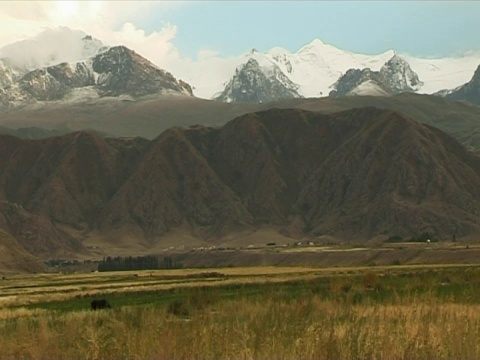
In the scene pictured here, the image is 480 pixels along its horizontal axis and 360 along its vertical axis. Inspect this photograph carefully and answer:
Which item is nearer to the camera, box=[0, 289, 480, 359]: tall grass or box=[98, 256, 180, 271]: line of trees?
box=[0, 289, 480, 359]: tall grass

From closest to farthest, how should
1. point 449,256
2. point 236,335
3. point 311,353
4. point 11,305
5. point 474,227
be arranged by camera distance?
point 311,353 < point 236,335 < point 11,305 < point 449,256 < point 474,227

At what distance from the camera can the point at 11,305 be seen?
55250mm

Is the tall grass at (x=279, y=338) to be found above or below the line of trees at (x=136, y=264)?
above

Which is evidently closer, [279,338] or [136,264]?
[279,338]

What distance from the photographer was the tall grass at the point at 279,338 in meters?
18.2

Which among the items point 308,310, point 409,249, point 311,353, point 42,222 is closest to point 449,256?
point 409,249

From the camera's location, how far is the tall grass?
18.2 meters

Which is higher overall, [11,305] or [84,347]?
[84,347]

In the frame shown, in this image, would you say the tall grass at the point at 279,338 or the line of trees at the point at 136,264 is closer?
the tall grass at the point at 279,338

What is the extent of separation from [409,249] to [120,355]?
112968 mm

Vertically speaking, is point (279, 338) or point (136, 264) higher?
point (279, 338)

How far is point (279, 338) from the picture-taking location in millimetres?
19719

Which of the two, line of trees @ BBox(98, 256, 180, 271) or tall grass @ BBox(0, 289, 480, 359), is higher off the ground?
tall grass @ BBox(0, 289, 480, 359)

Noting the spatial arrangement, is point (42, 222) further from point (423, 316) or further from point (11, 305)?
point (423, 316)
